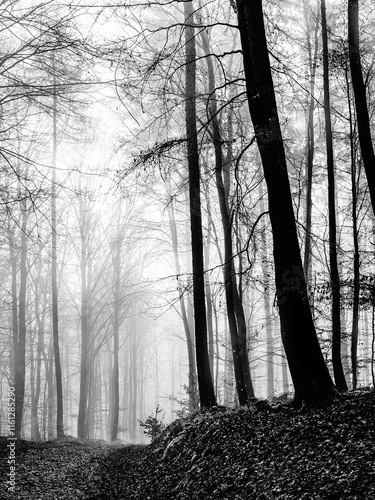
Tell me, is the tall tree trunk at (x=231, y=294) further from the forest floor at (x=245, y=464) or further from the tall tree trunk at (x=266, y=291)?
the forest floor at (x=245, y=464)

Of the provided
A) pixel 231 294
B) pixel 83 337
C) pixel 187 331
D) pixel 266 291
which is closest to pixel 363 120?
pixel 231 294

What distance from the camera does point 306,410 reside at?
5.91m

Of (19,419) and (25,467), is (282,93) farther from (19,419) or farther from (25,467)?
(19,419)

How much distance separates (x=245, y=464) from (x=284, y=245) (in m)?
2.87

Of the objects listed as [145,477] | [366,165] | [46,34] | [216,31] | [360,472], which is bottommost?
[145,477]

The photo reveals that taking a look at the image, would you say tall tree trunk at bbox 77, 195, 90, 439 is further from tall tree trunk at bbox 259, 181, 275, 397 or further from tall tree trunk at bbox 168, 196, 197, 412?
tall tree trunk at bbox 259, 181, 275, 397

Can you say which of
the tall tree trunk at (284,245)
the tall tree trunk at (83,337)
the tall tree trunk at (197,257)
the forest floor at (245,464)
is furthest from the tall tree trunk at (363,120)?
the tall tree trunk at (83,337)

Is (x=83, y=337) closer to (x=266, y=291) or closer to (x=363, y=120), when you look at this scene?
(x=266, y=291)

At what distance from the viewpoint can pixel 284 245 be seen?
6.33 m

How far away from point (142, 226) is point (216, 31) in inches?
263

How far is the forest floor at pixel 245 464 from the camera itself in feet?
13.4

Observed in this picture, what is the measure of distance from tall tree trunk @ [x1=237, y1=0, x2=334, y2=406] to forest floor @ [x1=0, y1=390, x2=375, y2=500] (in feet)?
1.51

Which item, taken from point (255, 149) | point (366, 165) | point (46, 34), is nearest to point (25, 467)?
point (46, 34)

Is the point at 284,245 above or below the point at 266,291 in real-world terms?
below
